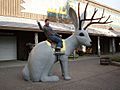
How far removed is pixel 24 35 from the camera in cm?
2217

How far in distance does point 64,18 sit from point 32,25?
6308mm

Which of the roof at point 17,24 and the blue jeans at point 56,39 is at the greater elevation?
the roof at point 17,24

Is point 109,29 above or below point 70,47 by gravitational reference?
above

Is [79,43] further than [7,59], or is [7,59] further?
[7,59]

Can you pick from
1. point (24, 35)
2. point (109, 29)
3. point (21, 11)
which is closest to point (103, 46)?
point (109, 29)

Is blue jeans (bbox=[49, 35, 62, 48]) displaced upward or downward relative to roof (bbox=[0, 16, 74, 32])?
downward

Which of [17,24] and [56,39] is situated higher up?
[17,24]

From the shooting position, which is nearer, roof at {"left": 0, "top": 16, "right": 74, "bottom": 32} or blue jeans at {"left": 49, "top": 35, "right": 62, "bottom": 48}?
blue jeans at {"left": 49, "top": 35, "right": 62, "bottom": 48}

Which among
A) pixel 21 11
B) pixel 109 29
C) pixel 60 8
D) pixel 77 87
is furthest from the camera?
pixel 109 29

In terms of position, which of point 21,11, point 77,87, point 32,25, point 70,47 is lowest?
point 77,87

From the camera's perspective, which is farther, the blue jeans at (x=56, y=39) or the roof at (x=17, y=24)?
the roof at (x=17, y=24)

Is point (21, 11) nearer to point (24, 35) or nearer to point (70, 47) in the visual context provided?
point (24, 35)

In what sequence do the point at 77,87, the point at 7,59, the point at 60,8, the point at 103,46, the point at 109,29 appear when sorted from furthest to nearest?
the point at 103,46, the point at 109,29, the point at 60,8, the point at 7,59, the point at 77,87

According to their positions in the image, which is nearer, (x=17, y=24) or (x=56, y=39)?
(x=56, y=39)
